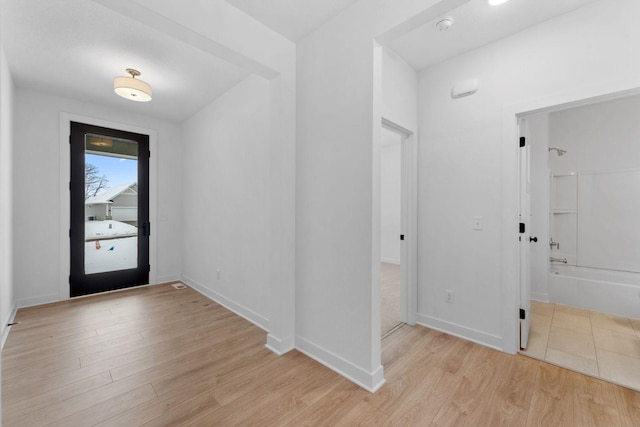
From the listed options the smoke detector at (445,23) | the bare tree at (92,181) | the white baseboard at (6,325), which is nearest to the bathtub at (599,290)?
the smoke detector at (445,23)

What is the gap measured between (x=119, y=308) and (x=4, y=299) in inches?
39.9

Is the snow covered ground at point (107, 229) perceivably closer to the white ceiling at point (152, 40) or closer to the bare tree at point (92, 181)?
the bare tree at point (92, 181)

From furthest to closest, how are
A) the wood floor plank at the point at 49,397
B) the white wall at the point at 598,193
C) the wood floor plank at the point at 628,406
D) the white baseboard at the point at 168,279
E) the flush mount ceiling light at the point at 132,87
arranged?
the white baseboard at the point at 168,279 → the white wall at the point at 598,193 → the flush mount ceiling light at the point at 132,87 → the wood floor plank at the point at 49,397 → the wood floor plank at the point at 628,406

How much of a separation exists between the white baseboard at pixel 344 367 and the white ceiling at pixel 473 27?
2812mm

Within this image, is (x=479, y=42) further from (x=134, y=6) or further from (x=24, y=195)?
(x=24, y=195)

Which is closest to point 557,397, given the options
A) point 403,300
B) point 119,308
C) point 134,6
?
point 403,300

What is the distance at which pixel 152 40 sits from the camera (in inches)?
96.5

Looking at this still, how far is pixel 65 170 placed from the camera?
369 centimetres

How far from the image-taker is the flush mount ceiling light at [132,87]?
2.79 meters

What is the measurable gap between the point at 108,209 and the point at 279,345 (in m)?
3.62

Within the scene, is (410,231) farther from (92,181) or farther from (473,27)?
(92,181)

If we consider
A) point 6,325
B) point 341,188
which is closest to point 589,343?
point 341,188

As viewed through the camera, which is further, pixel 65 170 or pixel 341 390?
pixel 65 170

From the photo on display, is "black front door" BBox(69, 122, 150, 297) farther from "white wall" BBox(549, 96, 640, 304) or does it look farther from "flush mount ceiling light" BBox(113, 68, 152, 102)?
"white wall" BBox(549, 96, 640, 304)
